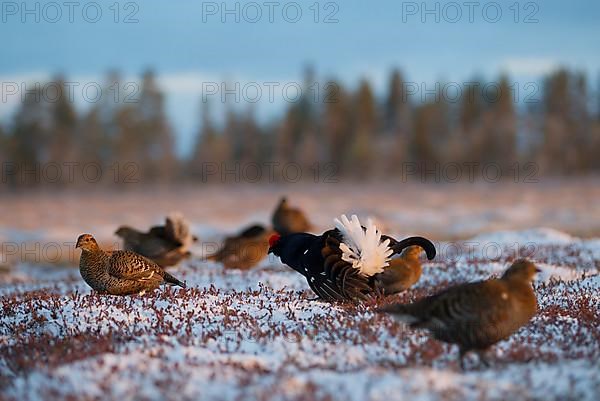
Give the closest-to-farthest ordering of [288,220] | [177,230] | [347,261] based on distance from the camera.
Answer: [347,261] → [177,230] → [288,220]

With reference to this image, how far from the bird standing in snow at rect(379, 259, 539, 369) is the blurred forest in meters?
55.1

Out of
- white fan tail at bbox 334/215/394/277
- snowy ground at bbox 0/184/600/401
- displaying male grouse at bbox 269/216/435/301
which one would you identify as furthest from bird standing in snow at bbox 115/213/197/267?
white fan tail at bbox 334/215/394/277

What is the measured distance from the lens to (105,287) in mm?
10227

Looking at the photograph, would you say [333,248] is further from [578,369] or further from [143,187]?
[143,187]

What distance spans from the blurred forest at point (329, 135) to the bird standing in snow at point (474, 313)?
55.1 m

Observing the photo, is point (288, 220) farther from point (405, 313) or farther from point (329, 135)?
point (329, 135)

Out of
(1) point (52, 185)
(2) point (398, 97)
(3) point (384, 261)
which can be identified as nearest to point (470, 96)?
(2) point (398, 97)

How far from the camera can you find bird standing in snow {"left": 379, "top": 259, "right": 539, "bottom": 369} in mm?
6898

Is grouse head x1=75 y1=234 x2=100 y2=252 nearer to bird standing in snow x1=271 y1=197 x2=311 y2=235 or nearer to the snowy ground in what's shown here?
the snowy ground

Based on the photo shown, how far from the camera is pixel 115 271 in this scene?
33.2ft

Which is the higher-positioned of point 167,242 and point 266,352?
point 266,352

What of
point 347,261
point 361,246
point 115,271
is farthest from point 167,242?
point 361,246

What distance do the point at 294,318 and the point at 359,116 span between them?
232 feet

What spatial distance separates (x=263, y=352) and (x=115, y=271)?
3.54 metres
